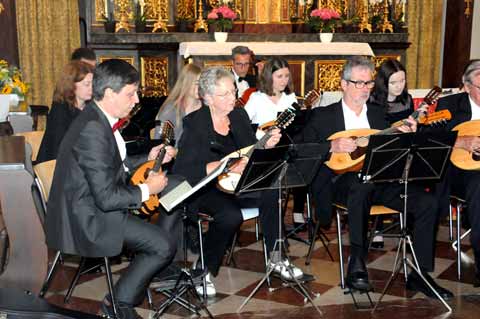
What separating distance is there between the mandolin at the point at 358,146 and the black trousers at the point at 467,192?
461 millimetres

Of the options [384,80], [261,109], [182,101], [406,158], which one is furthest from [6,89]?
[406,158]

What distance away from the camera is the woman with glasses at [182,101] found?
536 centimetres

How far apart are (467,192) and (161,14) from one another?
18.8 feet

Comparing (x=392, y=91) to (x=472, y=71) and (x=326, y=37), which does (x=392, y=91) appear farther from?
(x=326, y=37)

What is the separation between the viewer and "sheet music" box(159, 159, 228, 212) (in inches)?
146

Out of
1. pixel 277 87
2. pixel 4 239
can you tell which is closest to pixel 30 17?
pixel 277 87

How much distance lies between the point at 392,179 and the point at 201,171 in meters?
1.16

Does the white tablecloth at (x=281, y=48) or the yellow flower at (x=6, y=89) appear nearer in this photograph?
the yellow flower at (x=6, y=89)

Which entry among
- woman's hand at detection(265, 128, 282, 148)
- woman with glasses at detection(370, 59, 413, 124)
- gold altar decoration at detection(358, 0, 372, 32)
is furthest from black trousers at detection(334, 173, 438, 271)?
gold altar decoration at detection(358, 0, 372, 32)

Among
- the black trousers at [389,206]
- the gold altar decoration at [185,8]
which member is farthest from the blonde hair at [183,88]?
the gold altar decoration at [185,8]

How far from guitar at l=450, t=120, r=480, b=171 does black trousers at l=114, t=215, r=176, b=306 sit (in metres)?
2.16

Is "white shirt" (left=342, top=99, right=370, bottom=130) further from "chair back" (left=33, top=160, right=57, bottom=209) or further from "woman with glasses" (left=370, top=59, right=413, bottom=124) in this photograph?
"chair back" (left=33, top=160, right=57, bottom=209)

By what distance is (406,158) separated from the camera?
13.7 feet

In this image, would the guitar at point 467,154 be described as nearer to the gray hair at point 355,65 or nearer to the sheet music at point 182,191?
the gray hair at point 355,65
